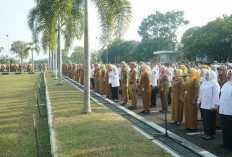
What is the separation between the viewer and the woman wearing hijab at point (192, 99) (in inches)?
274

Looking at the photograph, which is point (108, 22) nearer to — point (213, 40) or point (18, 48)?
point (213, 40)

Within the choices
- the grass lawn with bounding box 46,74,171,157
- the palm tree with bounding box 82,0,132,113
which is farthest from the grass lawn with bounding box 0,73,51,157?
the palm tree with bounding box 82,0,132,113

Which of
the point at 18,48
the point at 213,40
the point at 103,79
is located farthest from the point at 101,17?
the point at 18,48

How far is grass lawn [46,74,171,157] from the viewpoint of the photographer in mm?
5066

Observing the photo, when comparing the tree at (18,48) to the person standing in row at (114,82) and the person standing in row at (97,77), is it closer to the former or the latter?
the person standing in row at (97,77)

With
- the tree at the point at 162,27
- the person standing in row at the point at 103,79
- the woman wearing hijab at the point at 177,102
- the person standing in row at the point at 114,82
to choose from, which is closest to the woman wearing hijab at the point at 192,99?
the woman wearing hijab at the point at 177,102

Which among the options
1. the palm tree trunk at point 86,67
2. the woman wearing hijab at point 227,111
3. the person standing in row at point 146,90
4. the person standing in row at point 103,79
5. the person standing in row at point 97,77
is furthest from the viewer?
the person standing in row at point 97,77

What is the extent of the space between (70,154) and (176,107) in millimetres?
3960

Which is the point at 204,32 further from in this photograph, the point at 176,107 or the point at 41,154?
the point at 41,154

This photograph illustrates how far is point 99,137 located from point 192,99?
2847mm

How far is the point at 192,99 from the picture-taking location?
276 inches

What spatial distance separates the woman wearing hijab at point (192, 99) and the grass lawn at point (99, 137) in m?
1.63

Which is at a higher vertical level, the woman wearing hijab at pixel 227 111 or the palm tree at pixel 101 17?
the palm tree at pixel 101 17

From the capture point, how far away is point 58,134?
629 cm
